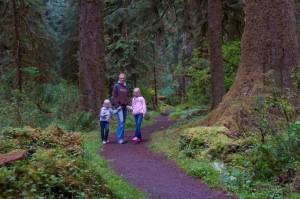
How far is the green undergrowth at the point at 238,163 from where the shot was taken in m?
6.31

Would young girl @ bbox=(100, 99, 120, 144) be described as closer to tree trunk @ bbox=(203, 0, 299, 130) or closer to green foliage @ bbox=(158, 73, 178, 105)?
tree trunk @ bbox=(203, 0, 299, 130)

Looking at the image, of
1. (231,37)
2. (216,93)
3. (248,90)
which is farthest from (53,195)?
(231,37)

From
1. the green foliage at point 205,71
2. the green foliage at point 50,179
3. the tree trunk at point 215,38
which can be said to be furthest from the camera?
the green foliage at point 205,71

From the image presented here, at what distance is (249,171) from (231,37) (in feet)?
39.3

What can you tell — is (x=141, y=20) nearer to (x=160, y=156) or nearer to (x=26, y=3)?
(x=26, y=3)

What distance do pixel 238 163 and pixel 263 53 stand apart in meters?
3.62

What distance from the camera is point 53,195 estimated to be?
4551 mm

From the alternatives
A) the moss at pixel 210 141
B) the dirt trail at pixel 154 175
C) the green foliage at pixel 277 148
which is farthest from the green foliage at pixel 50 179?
the moss at pixel 210 141

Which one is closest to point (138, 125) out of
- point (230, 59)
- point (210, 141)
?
point (210, 141)

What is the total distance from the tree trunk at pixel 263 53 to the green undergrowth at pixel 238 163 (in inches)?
39.3

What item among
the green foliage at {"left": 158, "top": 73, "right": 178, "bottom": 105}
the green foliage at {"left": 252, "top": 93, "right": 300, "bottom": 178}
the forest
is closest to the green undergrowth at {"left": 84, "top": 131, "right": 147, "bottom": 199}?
the forest

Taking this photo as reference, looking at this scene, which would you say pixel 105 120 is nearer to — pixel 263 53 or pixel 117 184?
pixel 263 53

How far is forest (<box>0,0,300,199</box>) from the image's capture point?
18.1 feet

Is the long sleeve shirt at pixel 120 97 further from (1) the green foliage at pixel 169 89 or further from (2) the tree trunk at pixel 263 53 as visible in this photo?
(1) the green foliage at pixel 169 89
